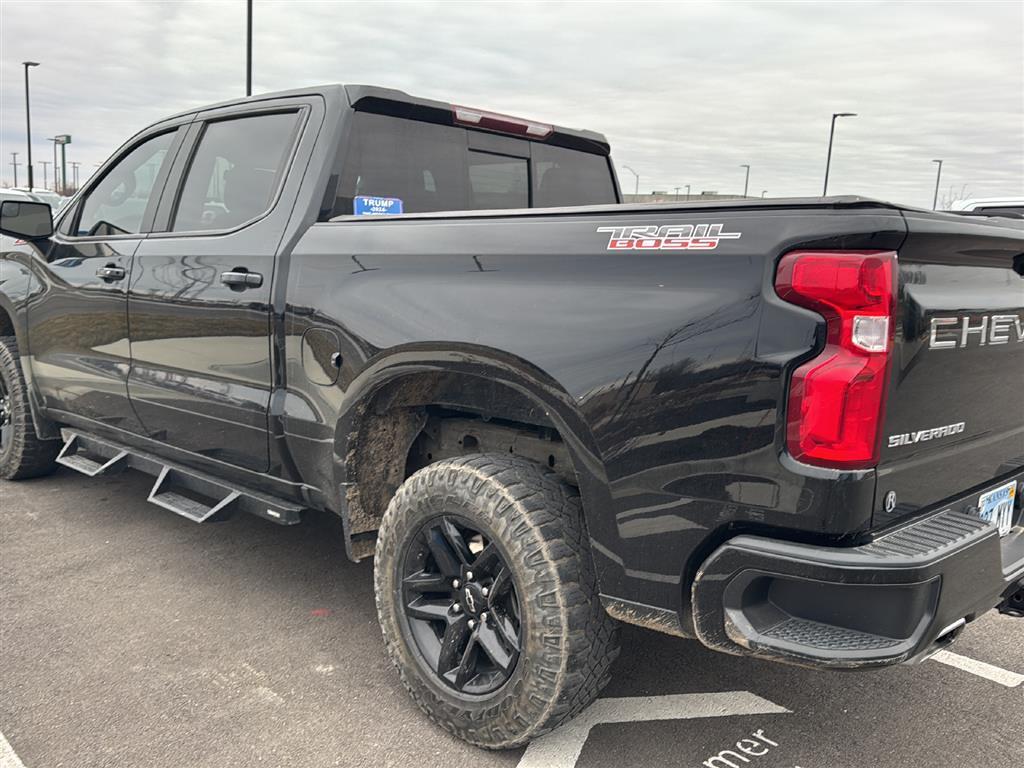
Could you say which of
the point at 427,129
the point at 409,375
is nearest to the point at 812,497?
the point at 409,375

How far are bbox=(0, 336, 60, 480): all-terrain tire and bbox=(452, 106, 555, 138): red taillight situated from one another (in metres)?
2.88

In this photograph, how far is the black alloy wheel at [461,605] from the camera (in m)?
2.47

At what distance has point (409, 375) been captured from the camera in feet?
8.91

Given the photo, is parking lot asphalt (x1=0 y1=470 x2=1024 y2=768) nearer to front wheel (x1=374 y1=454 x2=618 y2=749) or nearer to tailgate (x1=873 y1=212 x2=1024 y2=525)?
front wheel (x1=374 y1=454 x2=618 y2=749)

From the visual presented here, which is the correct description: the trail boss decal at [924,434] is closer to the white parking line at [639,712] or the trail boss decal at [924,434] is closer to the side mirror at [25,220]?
the white parking line at [639,712]

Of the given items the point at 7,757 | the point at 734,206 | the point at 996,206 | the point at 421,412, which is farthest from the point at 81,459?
the point at 996,206

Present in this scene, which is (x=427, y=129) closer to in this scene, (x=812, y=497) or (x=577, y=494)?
(x=577, y=494)

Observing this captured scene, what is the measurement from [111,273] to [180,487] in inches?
39.3

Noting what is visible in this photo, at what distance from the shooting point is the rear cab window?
3170 mm

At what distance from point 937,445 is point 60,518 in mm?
4134

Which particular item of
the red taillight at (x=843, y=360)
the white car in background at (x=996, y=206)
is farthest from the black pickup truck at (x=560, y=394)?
the white car in background at (x=996, y=206)

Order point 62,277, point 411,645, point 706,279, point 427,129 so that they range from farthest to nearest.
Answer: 1. point 62,277
2. point 427,129
3. point 411,645
4. point 706,279

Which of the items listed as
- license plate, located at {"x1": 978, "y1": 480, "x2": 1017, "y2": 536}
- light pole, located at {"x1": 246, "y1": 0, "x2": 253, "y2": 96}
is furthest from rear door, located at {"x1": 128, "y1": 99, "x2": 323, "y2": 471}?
light pole, located at {"x1": 246, "y1": 0, "x2": 253, "y2": 96}

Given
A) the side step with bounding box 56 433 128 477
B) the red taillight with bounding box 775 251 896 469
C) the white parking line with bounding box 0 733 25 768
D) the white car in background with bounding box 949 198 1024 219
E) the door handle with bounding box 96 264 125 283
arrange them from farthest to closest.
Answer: the white car in background with bounding box 949 198 1024 219 < the side step with bounding box 56 433 128 477 < the door handle with bounding box 96 264 125 283 < the white parking line with bounding box 0 733 25 768 < the red taillight with bounding box 775 251 896 469
